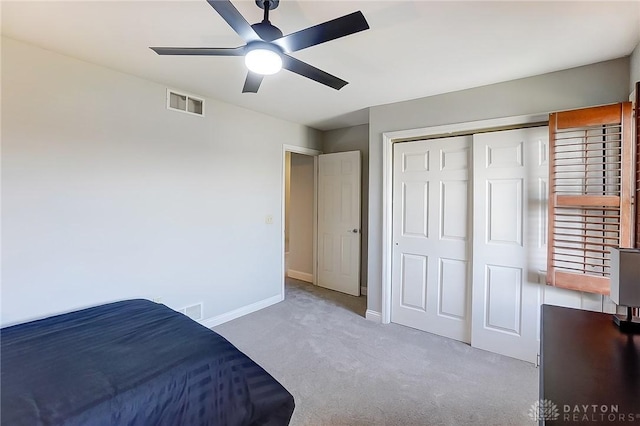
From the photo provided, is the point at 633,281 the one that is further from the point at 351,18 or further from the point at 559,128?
the point at 351,18

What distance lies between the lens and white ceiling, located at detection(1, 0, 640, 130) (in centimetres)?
165

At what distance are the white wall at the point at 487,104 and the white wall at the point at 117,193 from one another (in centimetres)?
140

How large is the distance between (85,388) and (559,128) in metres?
3.27

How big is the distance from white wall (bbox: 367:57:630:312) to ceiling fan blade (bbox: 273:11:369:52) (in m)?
1.92

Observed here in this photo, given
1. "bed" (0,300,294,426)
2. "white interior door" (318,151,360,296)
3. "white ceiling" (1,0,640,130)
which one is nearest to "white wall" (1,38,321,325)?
"white ceiling" (1,0,640,130)

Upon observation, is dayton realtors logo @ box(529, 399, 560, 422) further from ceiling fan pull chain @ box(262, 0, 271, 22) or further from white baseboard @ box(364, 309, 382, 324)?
white baseboard @ box(364, 309, 382, 324)

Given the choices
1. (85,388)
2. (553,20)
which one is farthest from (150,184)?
(553,20)

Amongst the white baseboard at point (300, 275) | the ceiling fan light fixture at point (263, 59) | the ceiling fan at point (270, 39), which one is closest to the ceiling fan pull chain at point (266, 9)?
the ceiling fan at point (270, 39)

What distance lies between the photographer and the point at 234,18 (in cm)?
125

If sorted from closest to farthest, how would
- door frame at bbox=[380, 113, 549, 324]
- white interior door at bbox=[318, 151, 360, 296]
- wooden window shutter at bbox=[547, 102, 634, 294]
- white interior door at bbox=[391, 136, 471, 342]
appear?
1. wooden window shutter at bbox=[547, 102, 634, 294]
2. white interior door at bbox=[391, 136, 471, 342]
3. door frame at bbox=[380, 113, 549, 324]
4. white interior door at bbox=[318, 151, 360, 296]

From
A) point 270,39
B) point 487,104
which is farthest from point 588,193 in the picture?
point 270,39

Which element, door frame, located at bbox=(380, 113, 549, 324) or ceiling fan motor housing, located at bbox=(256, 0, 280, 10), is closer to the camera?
ceiling fan motor housing, located at bbox=(256, 0, 280, 10)

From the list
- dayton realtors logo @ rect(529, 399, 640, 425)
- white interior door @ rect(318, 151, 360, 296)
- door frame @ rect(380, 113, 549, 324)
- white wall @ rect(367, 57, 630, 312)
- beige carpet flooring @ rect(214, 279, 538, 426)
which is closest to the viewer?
dayton realtors logo @ rect(529, 399, 640, 425)

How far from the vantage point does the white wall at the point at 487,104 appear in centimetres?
224
